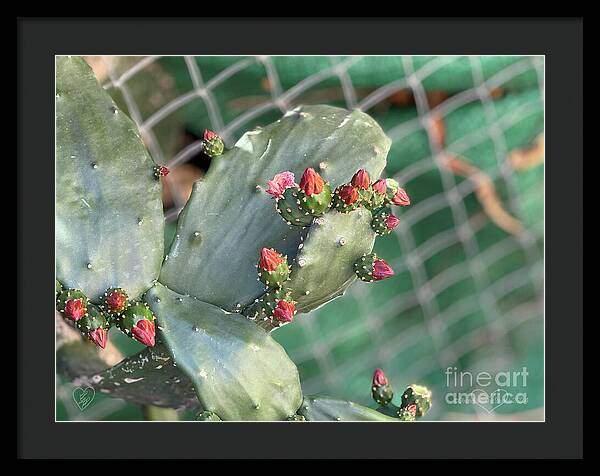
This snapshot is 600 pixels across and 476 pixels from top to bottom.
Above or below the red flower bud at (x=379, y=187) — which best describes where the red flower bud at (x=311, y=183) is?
below

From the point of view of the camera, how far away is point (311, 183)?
3.22 feet

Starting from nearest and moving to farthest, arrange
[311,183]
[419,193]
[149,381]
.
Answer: [311,183] < [149,381] < [419,193]

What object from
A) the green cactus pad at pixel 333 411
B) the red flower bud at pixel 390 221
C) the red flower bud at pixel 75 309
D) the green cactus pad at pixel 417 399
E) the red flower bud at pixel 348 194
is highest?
the red flower bud at pixel 348 194

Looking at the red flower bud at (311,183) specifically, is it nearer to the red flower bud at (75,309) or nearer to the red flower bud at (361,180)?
the red flower bud at (361,180)

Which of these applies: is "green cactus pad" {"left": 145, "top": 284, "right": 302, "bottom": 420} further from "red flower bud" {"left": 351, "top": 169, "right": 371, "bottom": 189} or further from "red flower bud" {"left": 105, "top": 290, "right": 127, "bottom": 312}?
"red flower bud" {"left": 351, "top": 169, "right": 371, "bottom": 189}

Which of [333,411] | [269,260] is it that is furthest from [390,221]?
[333,411]

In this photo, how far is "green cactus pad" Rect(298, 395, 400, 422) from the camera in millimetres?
1102

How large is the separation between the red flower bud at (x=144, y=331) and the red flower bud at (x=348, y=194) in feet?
0.81

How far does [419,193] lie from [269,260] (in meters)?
0.87

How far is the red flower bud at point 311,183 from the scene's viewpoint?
38.7 inches

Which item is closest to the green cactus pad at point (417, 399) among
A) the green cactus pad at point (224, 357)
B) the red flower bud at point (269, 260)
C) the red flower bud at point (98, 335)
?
the green cactus pad at point (224, 357)

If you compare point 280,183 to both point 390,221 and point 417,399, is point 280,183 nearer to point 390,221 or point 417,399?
point 390,221

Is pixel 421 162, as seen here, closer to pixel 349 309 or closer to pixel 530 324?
pixel 349 309
